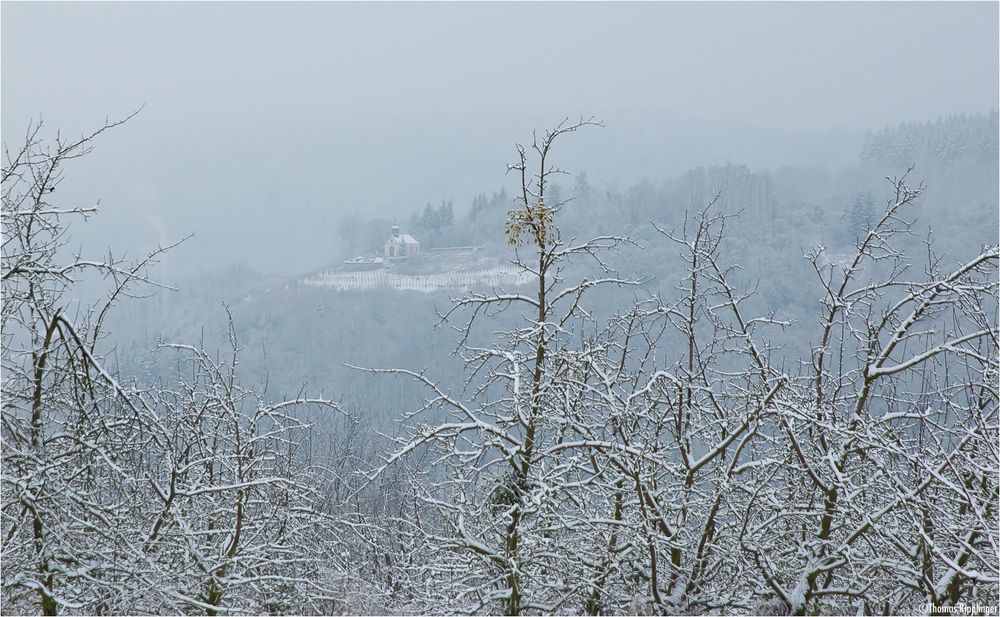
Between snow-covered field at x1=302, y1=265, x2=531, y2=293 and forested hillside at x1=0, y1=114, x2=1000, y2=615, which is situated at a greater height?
forested hillside at x1=0, y1=114, x2=1000, y2=615

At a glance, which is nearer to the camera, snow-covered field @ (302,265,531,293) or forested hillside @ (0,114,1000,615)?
forested hillside @ (0,114,1000,615)

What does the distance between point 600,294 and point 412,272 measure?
34.4 meters

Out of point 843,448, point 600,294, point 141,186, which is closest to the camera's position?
point 843,448

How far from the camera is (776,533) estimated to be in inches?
204

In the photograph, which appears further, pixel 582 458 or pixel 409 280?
pixel 409 280

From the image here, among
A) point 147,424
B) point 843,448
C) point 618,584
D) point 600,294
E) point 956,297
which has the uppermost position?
point 956,297

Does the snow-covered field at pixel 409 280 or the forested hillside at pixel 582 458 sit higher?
the forested hillside at pixel 582 458

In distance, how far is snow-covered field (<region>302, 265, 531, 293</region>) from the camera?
101m

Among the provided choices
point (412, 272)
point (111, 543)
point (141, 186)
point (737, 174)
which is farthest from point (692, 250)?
point (141, 186)

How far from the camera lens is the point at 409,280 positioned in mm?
108375

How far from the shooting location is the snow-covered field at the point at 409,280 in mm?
100688

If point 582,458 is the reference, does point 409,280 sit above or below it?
below

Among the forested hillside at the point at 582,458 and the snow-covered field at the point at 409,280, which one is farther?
the snow-covered field at the point at 409,280

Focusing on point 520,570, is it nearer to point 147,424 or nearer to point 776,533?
point 776,533
